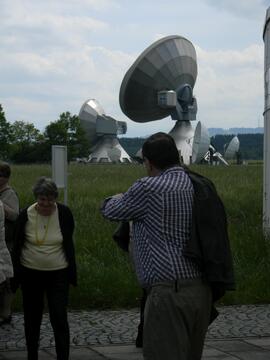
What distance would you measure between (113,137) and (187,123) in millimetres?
28230

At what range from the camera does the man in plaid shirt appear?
3.46m

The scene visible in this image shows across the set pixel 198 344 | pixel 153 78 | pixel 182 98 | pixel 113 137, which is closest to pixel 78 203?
pixel 198 344

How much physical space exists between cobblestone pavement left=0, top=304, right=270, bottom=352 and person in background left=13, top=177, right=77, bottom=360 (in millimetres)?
648

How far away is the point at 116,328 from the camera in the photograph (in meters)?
6.63

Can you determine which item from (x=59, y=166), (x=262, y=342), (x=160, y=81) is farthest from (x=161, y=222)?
(x=160, y=81)

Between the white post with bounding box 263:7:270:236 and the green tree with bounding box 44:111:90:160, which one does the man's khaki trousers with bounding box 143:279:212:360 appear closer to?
the white post with bounding box 263:7:270:236

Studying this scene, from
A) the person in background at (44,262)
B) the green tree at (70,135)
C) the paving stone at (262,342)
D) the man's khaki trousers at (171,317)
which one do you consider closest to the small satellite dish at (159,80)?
the green tree at (70,135)

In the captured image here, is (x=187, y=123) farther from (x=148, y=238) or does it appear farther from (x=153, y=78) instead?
(x=148, y=238)

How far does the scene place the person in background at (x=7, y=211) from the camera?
6418 mm

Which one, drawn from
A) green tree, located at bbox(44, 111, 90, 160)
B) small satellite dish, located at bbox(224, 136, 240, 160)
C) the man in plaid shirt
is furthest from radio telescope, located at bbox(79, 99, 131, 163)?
the man in plaid shirt

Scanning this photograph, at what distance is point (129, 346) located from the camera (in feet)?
19.6

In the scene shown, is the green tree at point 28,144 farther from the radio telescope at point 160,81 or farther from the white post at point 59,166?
the white post at point 59,166

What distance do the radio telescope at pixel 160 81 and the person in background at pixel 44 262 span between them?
131 ft

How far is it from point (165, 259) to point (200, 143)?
74.2 m
